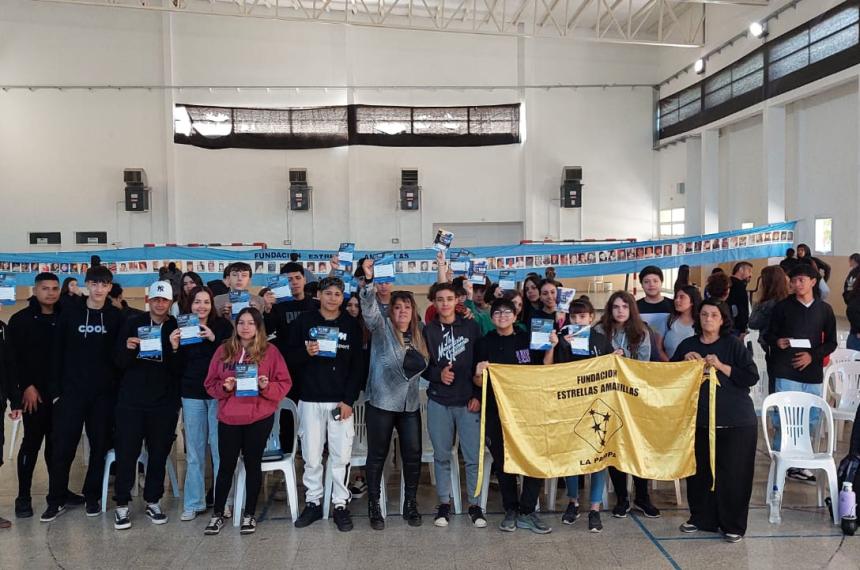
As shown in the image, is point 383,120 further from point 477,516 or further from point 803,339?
point 477,516

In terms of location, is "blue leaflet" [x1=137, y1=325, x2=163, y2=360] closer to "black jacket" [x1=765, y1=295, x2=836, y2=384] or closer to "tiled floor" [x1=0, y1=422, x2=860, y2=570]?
"tiled floor" [x1=0, y1=422, x2=860, y2=570]

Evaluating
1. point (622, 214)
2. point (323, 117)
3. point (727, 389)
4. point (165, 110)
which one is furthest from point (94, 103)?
point (727, 389)

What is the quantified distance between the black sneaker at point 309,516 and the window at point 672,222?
581 inches

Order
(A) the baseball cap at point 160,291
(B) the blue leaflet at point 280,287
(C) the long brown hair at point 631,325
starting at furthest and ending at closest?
(B) the blue leaflet at point 280,287 < (C) the long brown hair at point 631,325 < (A) the baseball cap at point 160,291

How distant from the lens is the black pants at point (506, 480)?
4270mm

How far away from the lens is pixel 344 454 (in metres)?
4.39

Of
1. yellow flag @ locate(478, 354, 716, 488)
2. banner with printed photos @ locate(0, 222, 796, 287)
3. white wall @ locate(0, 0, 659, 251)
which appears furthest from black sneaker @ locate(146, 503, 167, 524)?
white wall @ locate(0, 0, 659, 251)

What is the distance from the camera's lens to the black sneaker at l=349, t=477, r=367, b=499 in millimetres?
4932

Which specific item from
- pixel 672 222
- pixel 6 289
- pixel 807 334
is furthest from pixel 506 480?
pixel 672 222

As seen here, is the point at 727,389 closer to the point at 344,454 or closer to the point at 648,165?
the point at 344,454

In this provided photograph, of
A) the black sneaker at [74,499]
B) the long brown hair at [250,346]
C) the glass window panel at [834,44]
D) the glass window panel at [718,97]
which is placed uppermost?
the glass window panel at [718,97]

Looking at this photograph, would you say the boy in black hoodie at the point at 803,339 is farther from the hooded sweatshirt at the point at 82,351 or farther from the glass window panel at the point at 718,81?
the glass window panel at the point at 718,81

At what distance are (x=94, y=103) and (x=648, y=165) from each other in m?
14.1

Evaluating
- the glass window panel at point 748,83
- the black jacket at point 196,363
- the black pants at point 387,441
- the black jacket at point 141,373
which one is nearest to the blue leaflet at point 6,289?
the black jacket at point 141,373
